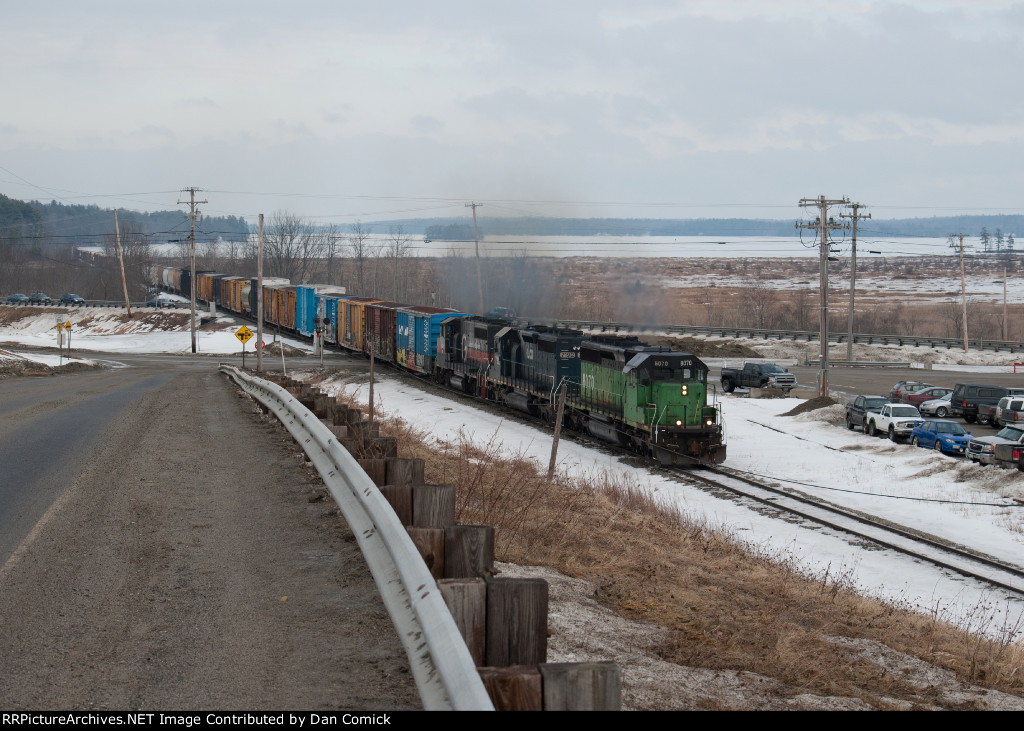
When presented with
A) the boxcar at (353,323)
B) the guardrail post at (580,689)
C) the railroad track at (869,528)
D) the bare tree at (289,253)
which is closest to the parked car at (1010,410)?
the railroad track at (869,528)

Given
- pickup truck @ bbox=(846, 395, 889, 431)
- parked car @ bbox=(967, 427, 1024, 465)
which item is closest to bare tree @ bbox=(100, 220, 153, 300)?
pickup truck @ bbox=(846, 395, 889, 431)

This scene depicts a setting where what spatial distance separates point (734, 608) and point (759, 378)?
48625 millimetres

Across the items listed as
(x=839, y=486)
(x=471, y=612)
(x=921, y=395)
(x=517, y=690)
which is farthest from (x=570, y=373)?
(x=517, y=690)

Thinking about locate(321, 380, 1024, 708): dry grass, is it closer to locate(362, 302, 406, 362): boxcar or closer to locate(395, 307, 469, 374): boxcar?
locate(395, 307, 469, 374): boxcar

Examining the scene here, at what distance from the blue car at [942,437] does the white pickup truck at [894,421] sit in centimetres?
58

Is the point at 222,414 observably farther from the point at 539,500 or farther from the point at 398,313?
the point at 398,313

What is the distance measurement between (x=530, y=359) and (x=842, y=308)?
92580mm

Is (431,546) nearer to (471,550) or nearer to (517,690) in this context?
(471,550)

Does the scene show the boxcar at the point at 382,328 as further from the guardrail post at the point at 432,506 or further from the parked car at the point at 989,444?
the guardrail post at the point at 432,506

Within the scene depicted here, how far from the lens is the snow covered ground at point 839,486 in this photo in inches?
638

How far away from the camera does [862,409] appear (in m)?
38.9

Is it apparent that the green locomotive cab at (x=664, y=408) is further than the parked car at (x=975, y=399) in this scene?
No

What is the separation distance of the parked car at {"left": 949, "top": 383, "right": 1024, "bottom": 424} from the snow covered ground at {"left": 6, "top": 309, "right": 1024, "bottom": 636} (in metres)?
6.16
